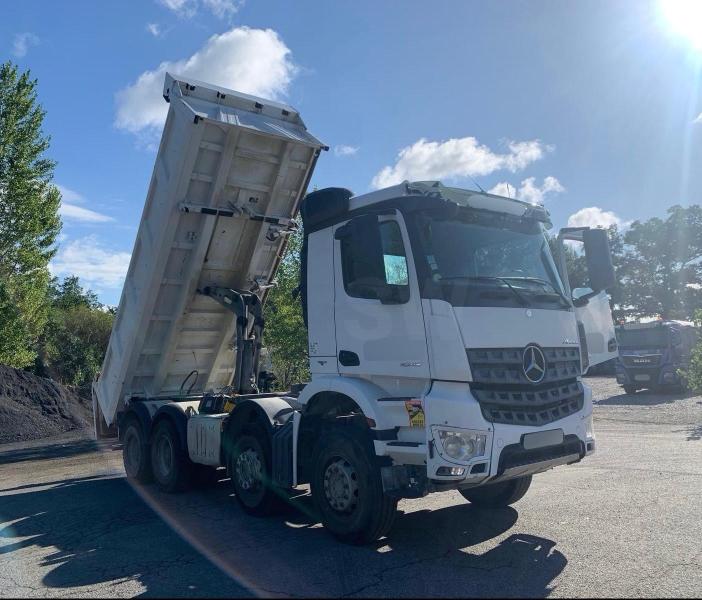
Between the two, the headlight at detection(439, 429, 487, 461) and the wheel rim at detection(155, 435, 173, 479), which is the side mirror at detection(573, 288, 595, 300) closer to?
the headlight at detection(439, 429, 487, 461)

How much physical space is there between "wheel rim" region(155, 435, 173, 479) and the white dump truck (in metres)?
0.03

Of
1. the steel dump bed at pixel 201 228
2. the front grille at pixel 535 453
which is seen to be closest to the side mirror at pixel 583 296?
the front grille at pixel 535 453

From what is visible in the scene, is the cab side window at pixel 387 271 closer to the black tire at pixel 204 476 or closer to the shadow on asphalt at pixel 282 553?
the shadow on asphalt at pixel 282 553

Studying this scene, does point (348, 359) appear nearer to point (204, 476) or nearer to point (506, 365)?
point (506, 365)

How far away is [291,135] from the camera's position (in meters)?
8.07

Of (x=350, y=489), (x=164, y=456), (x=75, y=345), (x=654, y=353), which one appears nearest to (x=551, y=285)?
(x=350, y=489)

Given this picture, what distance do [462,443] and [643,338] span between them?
19593 mm

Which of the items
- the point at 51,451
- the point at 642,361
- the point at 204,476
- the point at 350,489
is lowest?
the point at 204,476

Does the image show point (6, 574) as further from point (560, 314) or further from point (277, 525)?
point (560, 314)

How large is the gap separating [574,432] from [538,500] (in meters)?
2.01

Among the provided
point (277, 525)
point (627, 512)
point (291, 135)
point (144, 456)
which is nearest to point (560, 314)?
point (627, 512)

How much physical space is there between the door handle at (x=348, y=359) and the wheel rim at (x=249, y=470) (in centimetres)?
169

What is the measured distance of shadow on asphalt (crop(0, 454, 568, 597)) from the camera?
4.78 metres

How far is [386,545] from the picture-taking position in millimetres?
5762
